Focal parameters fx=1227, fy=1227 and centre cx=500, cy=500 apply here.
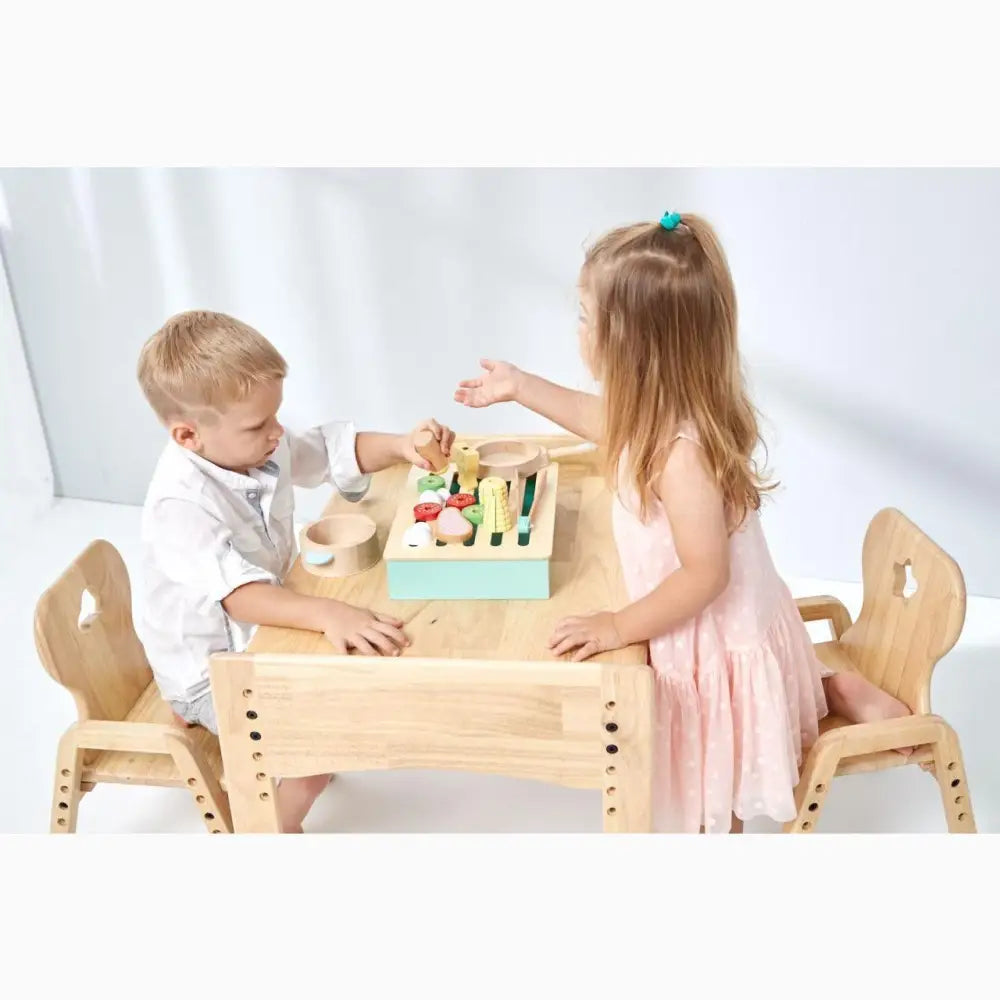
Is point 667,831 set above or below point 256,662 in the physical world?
below

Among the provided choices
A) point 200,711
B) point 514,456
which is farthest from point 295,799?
Answer: point 514,456

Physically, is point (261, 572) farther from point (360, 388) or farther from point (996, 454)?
point (996, 454)

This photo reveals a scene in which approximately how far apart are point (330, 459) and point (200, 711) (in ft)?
1.27

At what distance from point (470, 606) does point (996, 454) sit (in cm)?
117

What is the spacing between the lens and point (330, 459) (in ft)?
5.65

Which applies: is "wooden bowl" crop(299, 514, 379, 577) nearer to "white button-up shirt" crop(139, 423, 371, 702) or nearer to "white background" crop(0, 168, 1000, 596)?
"white button-up shirt" crop(139, 423, 371, 702)

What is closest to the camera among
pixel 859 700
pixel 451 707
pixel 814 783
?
pixel 451 707

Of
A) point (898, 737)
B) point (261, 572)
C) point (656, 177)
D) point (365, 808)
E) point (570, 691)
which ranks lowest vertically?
point (365, 808)

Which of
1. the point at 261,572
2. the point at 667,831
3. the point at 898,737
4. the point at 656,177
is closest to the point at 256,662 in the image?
the point at 261,572

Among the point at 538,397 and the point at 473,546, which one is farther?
the point at 538,397

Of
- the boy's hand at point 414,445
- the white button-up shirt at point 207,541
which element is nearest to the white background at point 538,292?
the boy's hand at point 414,445

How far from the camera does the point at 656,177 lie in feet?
7.00

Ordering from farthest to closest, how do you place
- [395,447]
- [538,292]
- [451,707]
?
1. [538,292]
2. [395,447]
3. [451,707]

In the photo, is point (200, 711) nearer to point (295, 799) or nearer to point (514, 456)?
point (295, 799)
